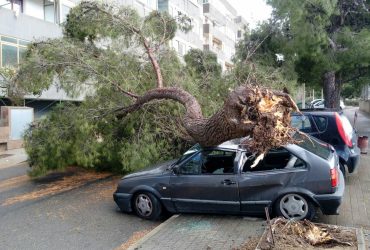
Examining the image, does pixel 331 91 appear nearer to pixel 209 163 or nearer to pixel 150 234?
pixel 209 163

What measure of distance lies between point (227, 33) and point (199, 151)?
5065 cm

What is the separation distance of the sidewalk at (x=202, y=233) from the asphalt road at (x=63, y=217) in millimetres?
525

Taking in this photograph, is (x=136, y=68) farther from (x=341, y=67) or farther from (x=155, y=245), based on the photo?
(x=341, y=67)

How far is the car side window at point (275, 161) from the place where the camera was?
6.66 m

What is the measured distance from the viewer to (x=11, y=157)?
16.3 meters

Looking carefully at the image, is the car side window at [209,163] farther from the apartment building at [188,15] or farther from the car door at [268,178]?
the apartment building at [188,15]

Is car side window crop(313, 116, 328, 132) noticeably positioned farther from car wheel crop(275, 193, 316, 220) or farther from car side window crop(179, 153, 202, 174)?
car side window crop(179, 153, 202, 174)

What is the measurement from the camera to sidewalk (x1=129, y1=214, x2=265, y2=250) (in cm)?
580

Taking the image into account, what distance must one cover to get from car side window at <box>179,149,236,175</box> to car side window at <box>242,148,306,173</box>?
0.32 meters

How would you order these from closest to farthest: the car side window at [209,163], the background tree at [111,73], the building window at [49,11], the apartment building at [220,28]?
1. the car side window at [209,163]
2. the background tree at [111,73]
3. the building window at [49,11]
4. the apartment building at [220,28]

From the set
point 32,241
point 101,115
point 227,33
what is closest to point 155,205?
point 32,241

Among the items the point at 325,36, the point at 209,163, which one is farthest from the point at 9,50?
the point at 209,163

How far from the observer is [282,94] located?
215 inches

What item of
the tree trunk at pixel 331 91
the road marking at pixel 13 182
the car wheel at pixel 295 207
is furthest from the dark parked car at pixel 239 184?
the tree trunk at pixel 331 91
